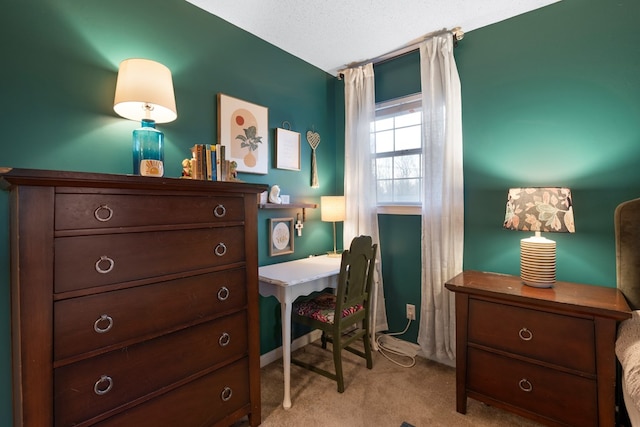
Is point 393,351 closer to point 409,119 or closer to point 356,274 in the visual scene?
point 356,274

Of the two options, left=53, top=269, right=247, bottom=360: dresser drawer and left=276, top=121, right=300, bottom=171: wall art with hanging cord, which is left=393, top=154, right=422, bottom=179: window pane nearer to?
left=276, top=121, right=300, bottom=171: wall art with hanging cord

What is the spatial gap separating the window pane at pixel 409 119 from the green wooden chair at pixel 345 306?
119 cm

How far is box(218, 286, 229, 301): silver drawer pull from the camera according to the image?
1464 mm

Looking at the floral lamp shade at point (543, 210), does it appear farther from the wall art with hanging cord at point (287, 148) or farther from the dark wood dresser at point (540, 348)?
the wall art with hanging cord at point (287, 148)

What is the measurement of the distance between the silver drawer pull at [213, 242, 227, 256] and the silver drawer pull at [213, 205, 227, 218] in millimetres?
141

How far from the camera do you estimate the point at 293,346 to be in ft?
8.39

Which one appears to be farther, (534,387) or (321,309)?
(321,309)

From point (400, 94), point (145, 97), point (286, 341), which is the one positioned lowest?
point (286, 341)

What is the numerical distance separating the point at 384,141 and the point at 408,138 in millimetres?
230

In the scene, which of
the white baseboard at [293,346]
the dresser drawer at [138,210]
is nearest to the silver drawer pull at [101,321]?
the dresser drawer at [138,210]

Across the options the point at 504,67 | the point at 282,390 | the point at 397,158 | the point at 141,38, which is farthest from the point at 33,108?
the point at 504,67

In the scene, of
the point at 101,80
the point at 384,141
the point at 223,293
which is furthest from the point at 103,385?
the point at 384,141

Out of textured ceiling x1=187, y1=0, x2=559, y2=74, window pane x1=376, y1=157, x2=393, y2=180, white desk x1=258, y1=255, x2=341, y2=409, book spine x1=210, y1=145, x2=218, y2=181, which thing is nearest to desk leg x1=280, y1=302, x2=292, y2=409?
white desk x1=258, y1=255, x2=341, y2=409

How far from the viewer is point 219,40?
207 centimetres
